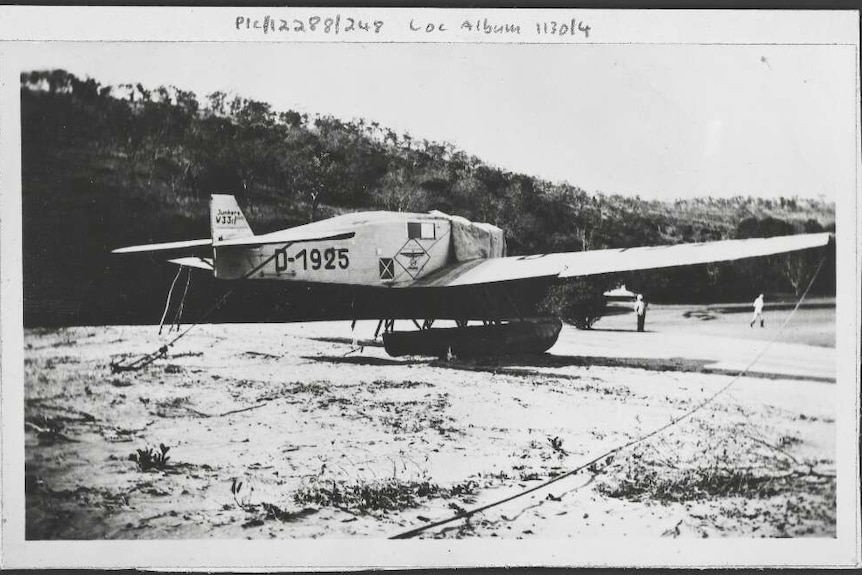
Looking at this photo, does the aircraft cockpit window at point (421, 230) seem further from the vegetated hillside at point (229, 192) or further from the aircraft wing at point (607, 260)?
the aircraft wing at point (607, 260)

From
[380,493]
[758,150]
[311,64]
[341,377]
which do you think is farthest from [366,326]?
[758,150]

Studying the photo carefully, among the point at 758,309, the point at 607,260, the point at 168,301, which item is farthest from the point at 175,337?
the point at 758,309

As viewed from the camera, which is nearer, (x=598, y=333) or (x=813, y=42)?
(x=813, y=42)

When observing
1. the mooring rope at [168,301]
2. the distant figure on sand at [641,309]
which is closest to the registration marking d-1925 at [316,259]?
the mooring rope at [168,301]

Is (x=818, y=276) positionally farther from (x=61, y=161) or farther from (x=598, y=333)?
(x=61, y=161)

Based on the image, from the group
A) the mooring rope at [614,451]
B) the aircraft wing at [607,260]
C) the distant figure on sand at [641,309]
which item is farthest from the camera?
the distant figure on sand at [641,309]

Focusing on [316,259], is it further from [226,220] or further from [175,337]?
[175,337]

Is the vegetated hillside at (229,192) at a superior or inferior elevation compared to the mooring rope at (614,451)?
superior
